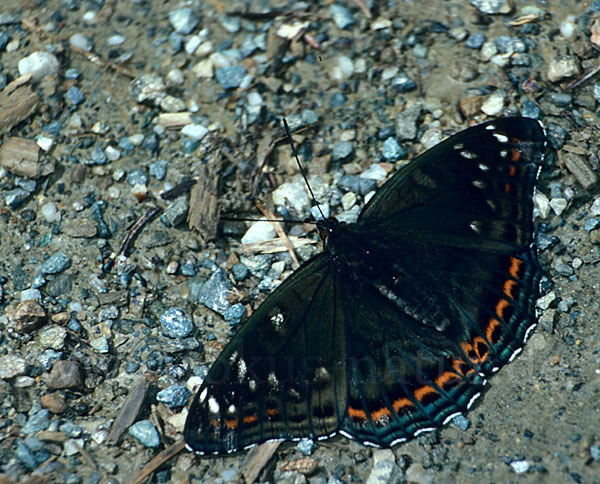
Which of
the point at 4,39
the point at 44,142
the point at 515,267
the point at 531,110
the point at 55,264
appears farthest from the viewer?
the point at 4,39

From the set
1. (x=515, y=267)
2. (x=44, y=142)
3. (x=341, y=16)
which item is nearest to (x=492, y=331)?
(x=515, y=267)

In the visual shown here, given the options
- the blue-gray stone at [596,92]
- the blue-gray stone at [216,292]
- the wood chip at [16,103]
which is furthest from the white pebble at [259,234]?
the blue-gray stone at [596,92]

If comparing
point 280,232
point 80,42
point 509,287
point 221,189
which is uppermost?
point 80,42

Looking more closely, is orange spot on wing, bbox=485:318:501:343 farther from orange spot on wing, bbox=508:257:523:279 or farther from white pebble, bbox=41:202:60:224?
white pebble, bbox=41:202:60:224

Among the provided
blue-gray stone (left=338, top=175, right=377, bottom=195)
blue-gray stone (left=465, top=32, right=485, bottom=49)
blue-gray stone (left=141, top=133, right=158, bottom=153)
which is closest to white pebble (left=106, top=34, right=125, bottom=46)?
blue-gray stone (left=141, top=133, right=158, bottom=153)

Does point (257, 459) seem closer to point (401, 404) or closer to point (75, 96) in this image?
point (401, 404)

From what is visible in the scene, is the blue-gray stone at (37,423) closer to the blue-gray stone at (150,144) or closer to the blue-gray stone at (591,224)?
the blue-gray stone at (150,144)
